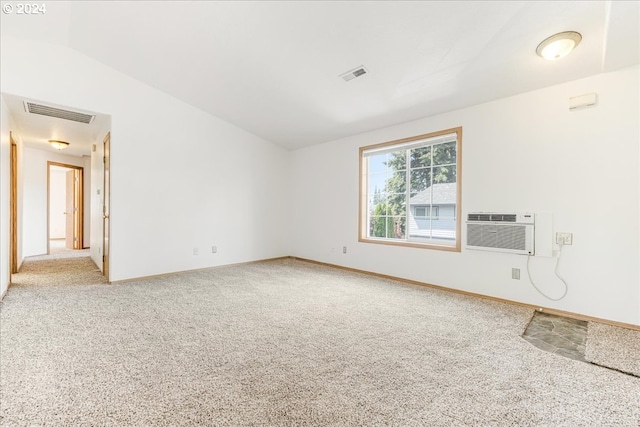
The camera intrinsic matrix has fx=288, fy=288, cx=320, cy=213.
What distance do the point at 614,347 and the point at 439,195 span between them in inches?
88.3

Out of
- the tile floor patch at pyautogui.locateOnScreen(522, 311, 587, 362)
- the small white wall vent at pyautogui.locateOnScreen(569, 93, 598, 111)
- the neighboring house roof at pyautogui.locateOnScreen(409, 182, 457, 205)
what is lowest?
the tile floor patch at pyautogui.locateOnScreen(522, 311, 587, 362)

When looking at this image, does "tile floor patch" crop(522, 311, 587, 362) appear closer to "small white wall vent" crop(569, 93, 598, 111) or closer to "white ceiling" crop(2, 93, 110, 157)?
"small white wall vent" crop(569, 93, 598, 111)

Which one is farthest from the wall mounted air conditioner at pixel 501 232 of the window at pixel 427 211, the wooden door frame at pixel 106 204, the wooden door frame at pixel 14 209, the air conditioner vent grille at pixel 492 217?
the wooden door frame at pixel 14 209

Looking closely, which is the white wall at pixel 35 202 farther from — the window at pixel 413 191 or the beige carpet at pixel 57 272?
the window at pixel 413 191

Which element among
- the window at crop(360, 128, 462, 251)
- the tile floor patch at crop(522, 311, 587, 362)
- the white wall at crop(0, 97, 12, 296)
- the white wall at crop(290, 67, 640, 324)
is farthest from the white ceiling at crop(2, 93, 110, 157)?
the tile floor patch at crop(522, 311, 587, 362)

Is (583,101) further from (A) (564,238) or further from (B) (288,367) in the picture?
(B) (288,367)

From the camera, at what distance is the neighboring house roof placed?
3.82m

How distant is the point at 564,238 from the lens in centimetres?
291

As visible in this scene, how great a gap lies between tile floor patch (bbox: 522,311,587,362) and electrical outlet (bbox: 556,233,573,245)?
0.74 m

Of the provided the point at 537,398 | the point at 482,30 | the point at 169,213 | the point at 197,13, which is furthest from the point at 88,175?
the point at 537,398

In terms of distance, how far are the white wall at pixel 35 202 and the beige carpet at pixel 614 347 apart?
28.8ft

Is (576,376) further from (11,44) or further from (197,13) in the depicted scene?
(11,44)

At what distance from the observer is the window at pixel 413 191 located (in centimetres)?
384

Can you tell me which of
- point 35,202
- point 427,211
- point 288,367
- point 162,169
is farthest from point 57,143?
point 427,211
